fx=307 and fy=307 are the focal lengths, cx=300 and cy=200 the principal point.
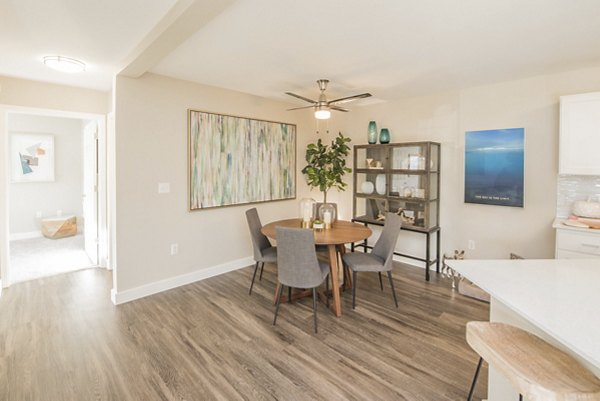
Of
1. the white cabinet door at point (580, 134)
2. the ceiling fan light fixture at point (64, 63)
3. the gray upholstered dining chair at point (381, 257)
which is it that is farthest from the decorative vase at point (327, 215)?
the ceiling fan light fixture at point (64, 63)

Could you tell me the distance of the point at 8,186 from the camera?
3.46m

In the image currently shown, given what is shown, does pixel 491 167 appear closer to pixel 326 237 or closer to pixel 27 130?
pixel 326 237

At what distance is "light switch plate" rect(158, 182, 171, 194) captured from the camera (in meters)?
3.46

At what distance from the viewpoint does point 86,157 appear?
4.64 m

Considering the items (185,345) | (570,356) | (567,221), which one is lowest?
(185,345)

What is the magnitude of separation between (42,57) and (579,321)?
413 centimetres

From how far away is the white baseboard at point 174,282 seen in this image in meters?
3.22

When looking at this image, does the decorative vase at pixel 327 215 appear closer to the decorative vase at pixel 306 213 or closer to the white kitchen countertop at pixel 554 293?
the decorative vase at pixel 306 213

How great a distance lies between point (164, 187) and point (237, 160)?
1009mm

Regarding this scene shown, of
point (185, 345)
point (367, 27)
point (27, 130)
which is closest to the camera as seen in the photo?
point (367, 27)

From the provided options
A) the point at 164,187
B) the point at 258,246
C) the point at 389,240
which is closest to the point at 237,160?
the point at 164,187

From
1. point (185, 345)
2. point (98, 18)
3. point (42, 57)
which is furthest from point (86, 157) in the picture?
point (185, 345)

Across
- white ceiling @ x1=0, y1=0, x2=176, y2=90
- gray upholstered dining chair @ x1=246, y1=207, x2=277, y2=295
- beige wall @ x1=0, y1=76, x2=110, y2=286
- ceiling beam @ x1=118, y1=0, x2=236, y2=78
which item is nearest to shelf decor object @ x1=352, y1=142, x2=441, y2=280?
gray upholstered dining chair @ x1=246, y1=207, x2=277, y2=295

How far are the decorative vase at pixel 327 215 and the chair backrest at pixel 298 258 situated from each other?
2.69 ft
